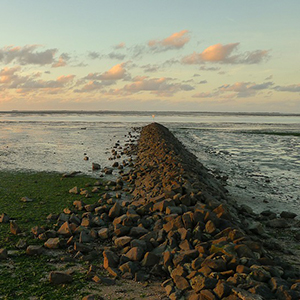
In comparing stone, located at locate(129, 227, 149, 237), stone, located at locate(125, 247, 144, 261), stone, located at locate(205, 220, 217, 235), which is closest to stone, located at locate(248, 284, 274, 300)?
stone, located at locate(205, 220, 217, 235)

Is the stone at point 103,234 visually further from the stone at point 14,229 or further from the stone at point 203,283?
the stone at point 203,283

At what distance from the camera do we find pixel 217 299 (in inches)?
172

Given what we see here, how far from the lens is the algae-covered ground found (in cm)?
508

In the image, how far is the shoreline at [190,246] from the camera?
4.65 metres

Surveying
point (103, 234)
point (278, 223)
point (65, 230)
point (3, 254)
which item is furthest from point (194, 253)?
point (278, 223)

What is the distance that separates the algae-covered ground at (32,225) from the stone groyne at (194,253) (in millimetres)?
1034

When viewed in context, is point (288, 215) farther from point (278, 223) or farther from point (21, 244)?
point (21, 244)

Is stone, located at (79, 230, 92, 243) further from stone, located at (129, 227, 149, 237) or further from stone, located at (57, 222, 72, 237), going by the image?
stone, located at (129, 227, 149, 237)

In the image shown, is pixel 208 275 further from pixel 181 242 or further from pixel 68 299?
pixel 68 299

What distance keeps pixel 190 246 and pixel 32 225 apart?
4451 millimetres

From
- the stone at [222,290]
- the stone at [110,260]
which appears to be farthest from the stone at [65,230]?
the stone at [222,290]

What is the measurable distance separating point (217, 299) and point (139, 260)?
6.38 ft

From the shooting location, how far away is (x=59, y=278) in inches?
208

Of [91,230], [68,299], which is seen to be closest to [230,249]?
[68,299]
